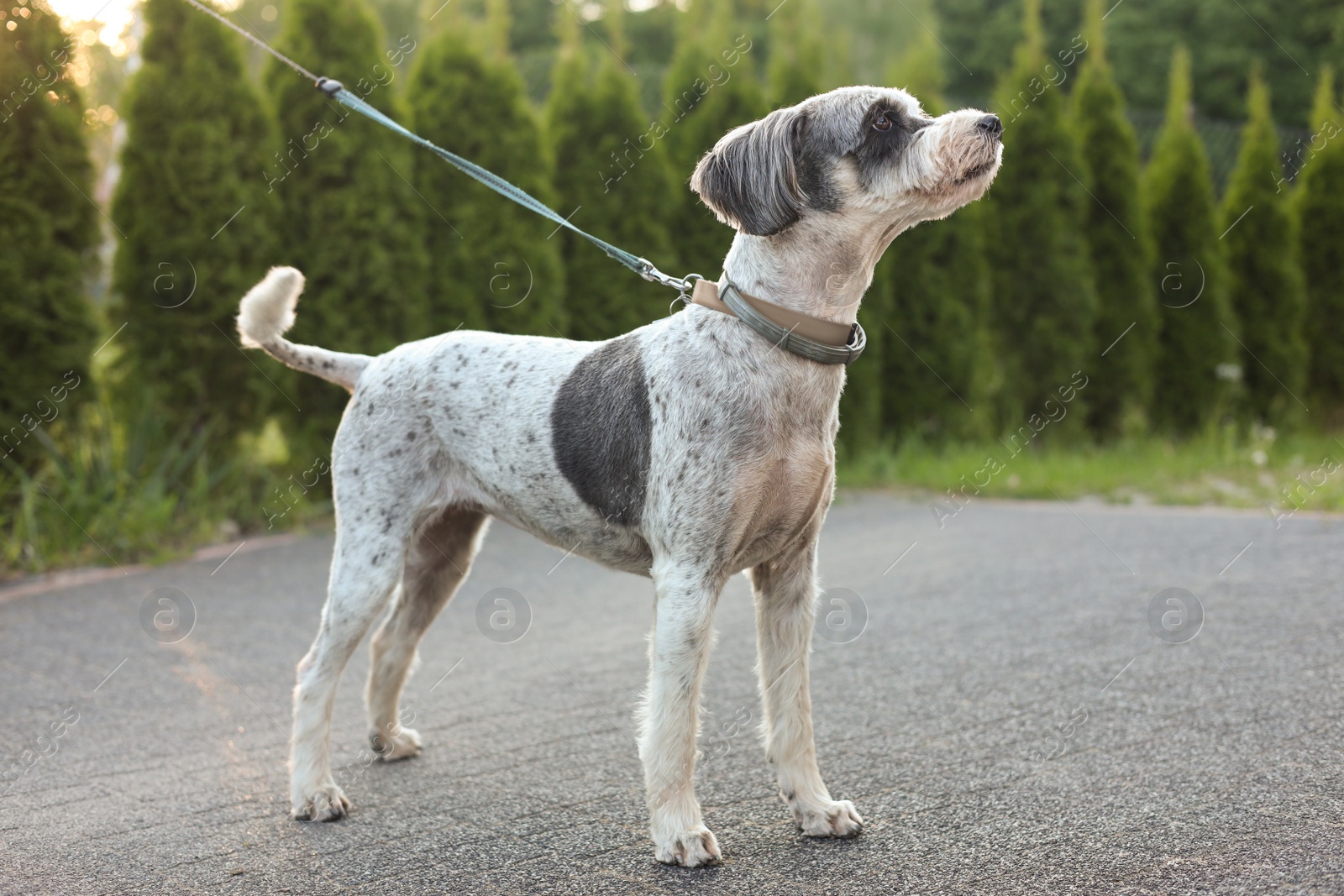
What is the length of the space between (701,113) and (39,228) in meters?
5.42

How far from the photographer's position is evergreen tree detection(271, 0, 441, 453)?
7832mm

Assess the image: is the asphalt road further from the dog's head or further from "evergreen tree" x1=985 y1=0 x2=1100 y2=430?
"evergreen tree" x1=985 y1=0 x2=1100 y2=430

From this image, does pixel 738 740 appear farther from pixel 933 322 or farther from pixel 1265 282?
pixel 1265 282

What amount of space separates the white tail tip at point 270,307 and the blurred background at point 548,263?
3.81 m

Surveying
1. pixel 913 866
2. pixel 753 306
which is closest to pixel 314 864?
pixel 913 866

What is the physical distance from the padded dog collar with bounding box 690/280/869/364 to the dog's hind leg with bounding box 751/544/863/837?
582 millimetres

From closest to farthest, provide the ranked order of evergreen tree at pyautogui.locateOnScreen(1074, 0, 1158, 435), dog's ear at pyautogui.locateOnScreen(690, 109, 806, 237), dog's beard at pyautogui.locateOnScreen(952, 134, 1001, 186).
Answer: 1. dog's beard at pyautogui.locateOnScreen(952, 134, 1001, 186)
2. dog's ear at pyautogui.locateOnScreen(690, 109, 806, 237)
3. evergreen tree at pyautogui.locateOnScreen(1074, 0, 1158, 435)

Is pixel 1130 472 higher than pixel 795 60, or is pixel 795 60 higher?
pixel 795 60

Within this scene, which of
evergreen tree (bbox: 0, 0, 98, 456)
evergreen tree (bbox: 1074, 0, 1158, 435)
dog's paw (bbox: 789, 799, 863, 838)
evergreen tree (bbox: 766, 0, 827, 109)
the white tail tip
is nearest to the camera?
dog's paw (bbox: 789, 799, 863, 838)

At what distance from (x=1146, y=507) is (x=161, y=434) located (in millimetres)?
7457


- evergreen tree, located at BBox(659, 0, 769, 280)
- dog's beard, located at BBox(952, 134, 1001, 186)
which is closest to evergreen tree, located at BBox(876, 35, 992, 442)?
evergreen tree, located at BBox(659, 0, 769, 280)

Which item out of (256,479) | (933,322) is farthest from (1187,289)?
(256,479)

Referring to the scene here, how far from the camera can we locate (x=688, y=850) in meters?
2.80

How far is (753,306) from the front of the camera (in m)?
2.89
